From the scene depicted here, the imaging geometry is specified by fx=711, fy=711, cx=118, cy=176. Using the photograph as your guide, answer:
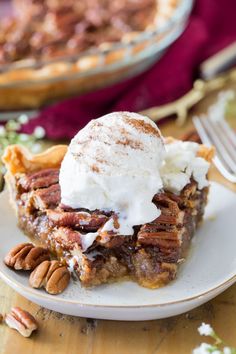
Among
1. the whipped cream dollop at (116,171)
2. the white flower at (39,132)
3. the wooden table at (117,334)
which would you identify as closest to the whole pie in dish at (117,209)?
the whipped cream dollop at (116,171)

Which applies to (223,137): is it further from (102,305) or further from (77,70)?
(102,305)

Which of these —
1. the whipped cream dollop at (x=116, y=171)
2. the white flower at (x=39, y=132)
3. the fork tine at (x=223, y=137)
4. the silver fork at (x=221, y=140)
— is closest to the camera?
the whipped cream dollop at (x=116, y=171)

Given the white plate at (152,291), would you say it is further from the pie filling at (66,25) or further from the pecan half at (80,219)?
the pie filling at (66,25)

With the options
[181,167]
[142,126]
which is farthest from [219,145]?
→ [142,126]

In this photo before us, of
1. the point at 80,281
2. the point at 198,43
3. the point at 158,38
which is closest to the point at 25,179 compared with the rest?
the point at 80,281

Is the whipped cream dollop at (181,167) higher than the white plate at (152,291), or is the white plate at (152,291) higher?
the whipped cream dollop at (181,167)

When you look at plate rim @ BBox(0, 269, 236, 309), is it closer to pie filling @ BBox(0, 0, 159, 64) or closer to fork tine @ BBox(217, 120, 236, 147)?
fork tine @ BBox(217, 120, 236, 147)

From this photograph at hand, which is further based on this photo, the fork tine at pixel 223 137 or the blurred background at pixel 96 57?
the blurred background at pixel 96 57
